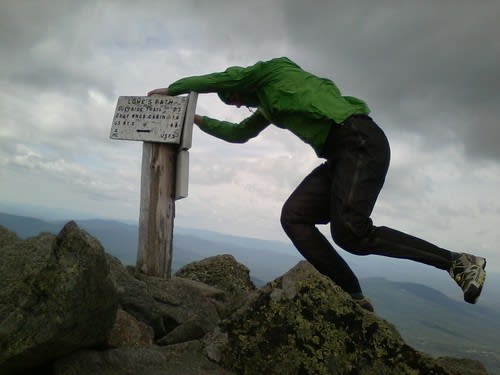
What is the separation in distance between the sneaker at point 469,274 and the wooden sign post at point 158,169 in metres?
4.79

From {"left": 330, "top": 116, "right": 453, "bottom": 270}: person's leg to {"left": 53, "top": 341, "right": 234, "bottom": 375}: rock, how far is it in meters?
1.83

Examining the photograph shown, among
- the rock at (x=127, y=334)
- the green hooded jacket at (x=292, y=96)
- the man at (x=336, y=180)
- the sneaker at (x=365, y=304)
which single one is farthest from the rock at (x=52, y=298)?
the sneaker at (x=365, y=304)

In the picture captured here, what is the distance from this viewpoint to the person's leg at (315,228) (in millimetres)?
4742

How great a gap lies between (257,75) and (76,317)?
3210 mm

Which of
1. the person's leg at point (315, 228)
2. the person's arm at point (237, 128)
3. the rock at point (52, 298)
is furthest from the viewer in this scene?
the person's arm at point (237, 128)

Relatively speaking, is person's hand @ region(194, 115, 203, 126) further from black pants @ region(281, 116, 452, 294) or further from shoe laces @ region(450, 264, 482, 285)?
shoe laces @ region(450, 264, 482, 285)

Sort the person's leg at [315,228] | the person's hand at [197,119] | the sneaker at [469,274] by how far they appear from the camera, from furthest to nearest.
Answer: the person's hand at [197,119] → the person's leg at [315,228] → the sneaker at [469,274]

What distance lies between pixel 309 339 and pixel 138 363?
1.60 metres

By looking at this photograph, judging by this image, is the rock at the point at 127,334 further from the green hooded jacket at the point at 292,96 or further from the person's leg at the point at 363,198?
the green hooded jacket at the point at 292,96

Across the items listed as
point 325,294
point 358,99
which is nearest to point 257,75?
point 358,99

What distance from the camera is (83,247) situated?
380 cm

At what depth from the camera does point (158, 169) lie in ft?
25.8

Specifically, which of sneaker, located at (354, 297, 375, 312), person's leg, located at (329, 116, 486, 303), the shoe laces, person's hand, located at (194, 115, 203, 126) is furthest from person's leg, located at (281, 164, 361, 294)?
person's hand, located at (194, 115, 203, 126)

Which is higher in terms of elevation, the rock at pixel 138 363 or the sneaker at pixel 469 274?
the sneaker at pixel 469 274
